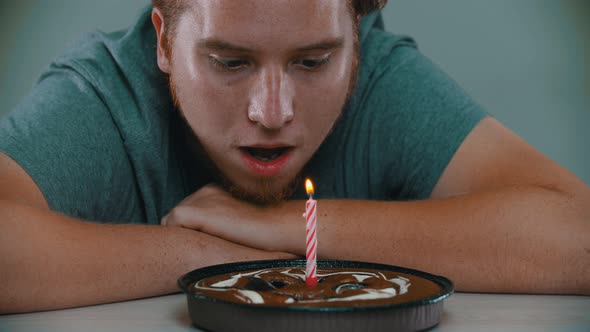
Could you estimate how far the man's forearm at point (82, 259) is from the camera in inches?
41.1

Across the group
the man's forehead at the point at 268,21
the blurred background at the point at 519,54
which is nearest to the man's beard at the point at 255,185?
the man's forehead at the point at 268,21

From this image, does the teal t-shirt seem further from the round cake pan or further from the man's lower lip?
the round cake pan

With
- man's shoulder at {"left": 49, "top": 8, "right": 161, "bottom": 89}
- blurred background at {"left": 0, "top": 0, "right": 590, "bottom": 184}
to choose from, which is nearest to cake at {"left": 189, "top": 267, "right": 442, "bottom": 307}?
man's shoulder at {"left": 49, "top": 8, "right": 161, "bottom": 89}

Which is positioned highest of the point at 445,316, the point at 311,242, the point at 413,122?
the point at 413,122

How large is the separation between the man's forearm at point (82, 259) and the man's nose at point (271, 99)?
0.84 ft

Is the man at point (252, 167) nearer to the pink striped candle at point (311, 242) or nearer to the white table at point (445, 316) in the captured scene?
the white table at point (445, 316)

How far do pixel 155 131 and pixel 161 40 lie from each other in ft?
0.69

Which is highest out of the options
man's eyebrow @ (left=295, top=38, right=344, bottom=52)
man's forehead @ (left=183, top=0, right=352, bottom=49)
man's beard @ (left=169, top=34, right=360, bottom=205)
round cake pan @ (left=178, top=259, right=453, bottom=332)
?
man's forehead @ (left=183, top=0, right=352, bottom=49)

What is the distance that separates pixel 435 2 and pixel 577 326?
1.75m

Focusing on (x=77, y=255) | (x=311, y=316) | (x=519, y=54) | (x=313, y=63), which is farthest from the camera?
(x=519, y=54)

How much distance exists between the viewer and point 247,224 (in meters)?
1.28

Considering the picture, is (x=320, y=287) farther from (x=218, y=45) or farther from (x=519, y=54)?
(x=519, y=54)

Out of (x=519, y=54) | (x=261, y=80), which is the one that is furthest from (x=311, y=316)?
(x=519, y=54)

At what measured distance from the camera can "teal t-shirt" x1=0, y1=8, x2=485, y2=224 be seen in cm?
139
